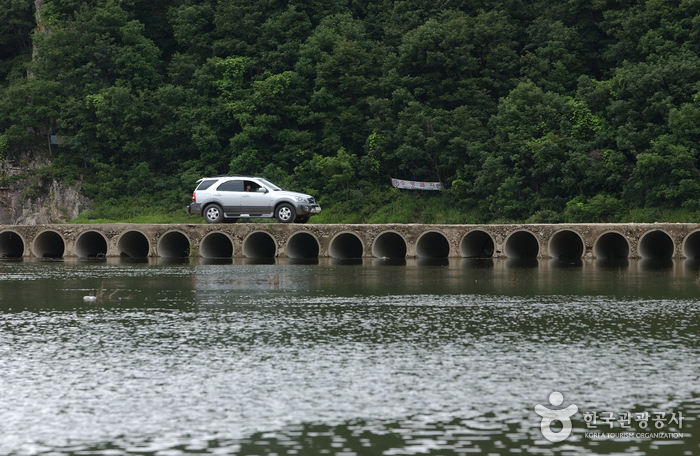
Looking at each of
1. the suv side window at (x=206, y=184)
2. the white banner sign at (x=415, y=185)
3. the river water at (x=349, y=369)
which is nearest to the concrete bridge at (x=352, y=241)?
the suv side window at (x=206, y=184)

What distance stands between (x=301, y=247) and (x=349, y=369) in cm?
2689

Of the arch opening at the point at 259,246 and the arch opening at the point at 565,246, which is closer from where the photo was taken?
the arch opening at the point at 565,246

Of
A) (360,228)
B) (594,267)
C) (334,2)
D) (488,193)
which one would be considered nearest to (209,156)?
(334,2)

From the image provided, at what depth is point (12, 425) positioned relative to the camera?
1055 cm

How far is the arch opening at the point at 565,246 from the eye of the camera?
36.6 meters

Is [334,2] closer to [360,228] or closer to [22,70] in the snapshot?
[22,70]

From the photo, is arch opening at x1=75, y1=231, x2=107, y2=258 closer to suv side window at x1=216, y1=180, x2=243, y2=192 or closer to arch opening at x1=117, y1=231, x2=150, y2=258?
arch opening at x1=117, y1=231, x2=150, y2=258

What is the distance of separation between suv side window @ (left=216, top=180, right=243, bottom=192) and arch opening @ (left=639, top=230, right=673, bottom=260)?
15.0 m

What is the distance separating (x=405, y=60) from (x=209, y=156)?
12318mm

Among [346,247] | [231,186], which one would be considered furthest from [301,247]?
[231,186]

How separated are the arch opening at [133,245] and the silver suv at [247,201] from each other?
4.01 metres
